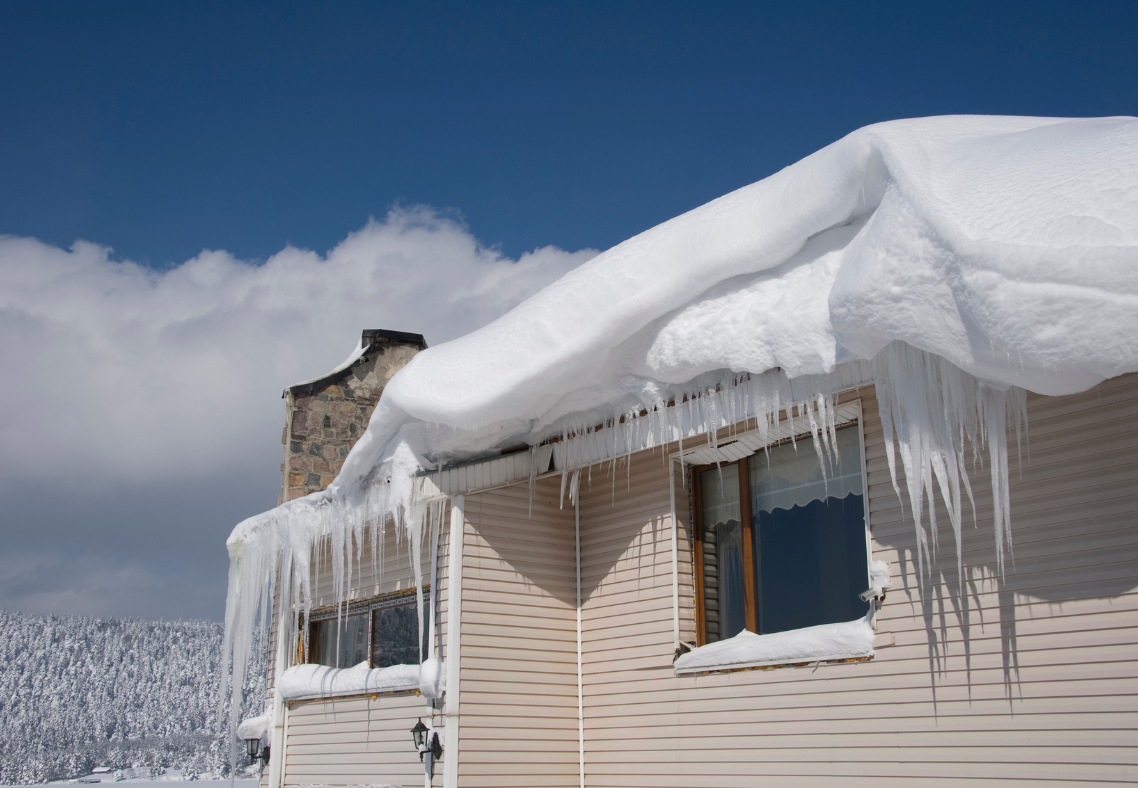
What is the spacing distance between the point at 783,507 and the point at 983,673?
167 centimetres

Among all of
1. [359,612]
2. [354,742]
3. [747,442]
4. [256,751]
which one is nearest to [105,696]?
[256,751]

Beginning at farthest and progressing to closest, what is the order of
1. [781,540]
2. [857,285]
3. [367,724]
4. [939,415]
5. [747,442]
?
[367,724] < [747,442] < [781,540] < [939,415] < [857,285]

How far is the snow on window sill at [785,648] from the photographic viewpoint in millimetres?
5309

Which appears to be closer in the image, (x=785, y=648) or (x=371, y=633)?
(x=785, y=648)

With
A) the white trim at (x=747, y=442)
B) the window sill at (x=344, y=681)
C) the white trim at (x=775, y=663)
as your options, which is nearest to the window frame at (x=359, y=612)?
the window sill at (x=344, y=681)

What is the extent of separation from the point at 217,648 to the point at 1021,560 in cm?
4936

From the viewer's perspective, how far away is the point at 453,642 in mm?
6527

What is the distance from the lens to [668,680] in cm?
634

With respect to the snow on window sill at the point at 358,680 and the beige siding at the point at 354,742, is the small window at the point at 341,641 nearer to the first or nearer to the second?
the snow on window sill at the point at 358,680

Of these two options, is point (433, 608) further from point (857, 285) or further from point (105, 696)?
point (105, 696)

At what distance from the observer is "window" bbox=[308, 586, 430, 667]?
7418 mm

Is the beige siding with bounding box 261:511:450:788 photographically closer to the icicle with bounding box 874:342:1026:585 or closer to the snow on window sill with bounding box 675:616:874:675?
the snow on window sill with bounding box 675:616:874:675

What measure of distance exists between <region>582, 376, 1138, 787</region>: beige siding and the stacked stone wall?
5.97 meters

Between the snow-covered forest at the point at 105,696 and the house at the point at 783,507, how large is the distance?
3346 centimetres
